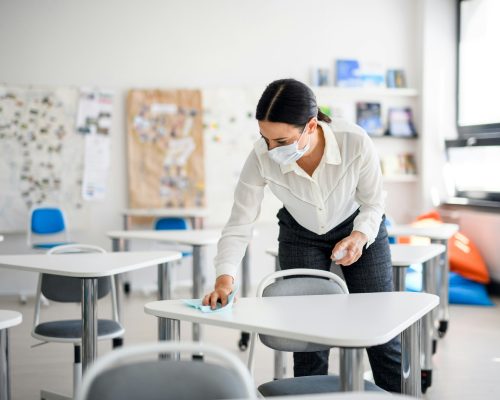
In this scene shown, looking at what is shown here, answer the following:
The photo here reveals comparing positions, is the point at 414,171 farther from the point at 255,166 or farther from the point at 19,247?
the point at 255,166

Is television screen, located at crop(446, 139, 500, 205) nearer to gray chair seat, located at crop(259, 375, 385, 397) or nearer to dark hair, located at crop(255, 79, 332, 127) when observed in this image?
dark hair, located at crop(255, 79, 332, 127)

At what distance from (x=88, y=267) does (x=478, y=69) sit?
16.3 ft

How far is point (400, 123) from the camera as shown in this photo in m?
6.83

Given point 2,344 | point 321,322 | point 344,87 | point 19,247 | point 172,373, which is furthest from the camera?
point 344,87

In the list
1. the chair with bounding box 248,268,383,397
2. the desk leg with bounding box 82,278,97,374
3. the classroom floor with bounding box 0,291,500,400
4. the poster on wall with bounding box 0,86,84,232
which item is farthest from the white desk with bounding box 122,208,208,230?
the chair with bounding box 248,268,383,397

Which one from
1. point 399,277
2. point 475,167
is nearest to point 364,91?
point 475,167

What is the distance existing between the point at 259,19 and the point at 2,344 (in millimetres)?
4943

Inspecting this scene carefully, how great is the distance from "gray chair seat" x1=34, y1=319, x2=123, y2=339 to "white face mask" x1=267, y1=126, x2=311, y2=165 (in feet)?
4.15

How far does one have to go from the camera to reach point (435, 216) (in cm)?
629

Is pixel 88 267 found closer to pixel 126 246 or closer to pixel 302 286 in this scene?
pixel 302 286

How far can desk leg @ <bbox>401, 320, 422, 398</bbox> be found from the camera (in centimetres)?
221

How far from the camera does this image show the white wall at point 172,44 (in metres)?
6.25

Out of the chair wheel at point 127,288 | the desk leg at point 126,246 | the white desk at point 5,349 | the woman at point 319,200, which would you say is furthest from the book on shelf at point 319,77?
the white desk at point 5,349

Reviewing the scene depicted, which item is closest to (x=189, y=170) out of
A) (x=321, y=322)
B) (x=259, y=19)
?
(x=259, y=19)
